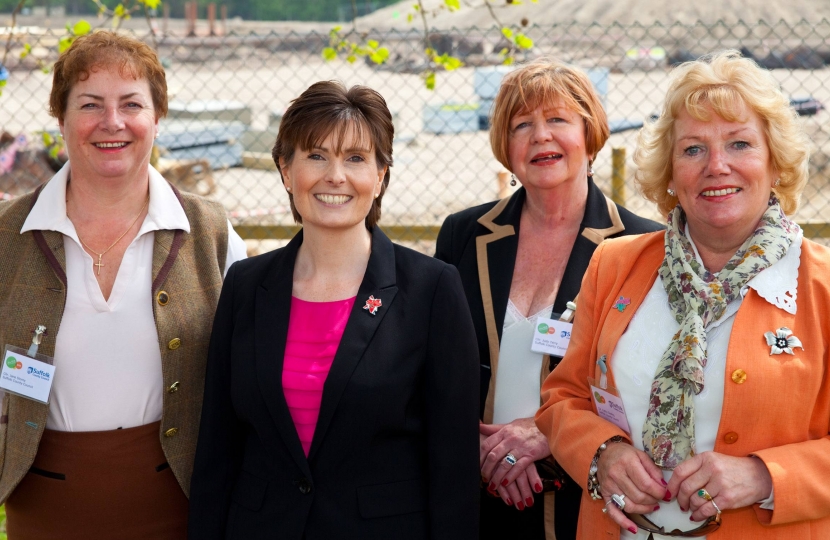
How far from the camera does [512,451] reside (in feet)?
9.02

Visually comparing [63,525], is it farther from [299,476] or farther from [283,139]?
[283,139]

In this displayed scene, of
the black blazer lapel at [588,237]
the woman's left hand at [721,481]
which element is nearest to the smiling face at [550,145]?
the black blazer lapel at [588,237]

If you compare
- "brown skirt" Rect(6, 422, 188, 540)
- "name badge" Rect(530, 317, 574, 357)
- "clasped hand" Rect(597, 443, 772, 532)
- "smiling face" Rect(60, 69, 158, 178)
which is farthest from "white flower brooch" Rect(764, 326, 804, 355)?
"smiling face" Rect(60, 69, 158, 178)

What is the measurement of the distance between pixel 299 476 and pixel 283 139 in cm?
95

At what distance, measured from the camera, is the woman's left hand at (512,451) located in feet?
8.95

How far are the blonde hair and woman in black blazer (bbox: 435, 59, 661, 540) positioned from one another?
0.55 metres

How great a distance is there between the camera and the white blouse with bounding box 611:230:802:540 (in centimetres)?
218

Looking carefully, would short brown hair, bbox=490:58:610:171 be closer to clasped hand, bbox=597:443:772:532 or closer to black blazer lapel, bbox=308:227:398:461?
black blazer lapel, bbox=308:227:398:461

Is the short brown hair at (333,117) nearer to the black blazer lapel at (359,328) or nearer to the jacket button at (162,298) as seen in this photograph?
the black blazer lapel at (359,328)

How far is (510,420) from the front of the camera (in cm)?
288

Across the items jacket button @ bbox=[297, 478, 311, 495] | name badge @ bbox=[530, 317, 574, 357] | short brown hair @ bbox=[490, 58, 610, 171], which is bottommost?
jacket button @ bbox=[297, 478, 311, 495]

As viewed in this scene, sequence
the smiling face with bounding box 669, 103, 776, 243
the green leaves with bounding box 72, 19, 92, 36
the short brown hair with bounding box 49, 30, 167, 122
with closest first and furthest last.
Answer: the smiling face with bounding box 669, 103, 776, 243 < the short brown hair with bounding box 49, 30, 167, 122 < the green leaves with bounding box 72, 19, 92, 36

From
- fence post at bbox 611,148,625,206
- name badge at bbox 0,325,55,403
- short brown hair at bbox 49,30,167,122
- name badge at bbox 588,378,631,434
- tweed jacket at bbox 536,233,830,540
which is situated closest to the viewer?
tweed jacket at bbox 536,233,830,540

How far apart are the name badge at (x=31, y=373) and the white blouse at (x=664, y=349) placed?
1.67 metres
